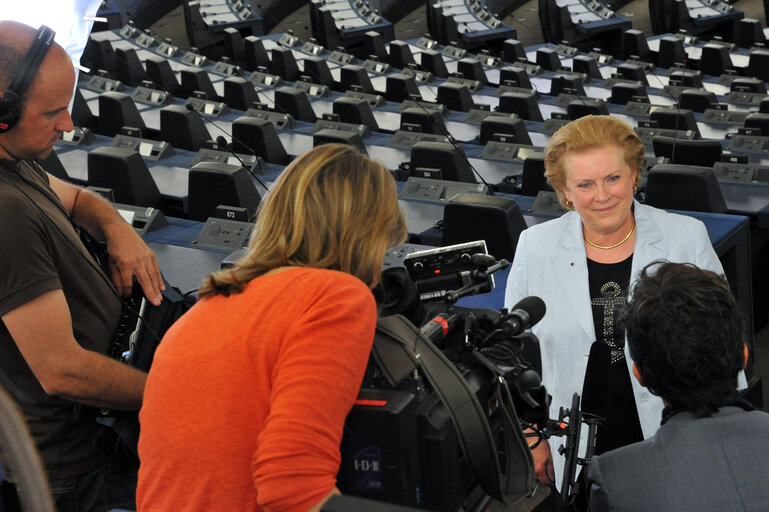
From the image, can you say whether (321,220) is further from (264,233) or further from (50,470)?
(50,470)

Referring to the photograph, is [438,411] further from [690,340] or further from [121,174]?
[121,174]

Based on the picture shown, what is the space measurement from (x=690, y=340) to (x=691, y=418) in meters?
0.11

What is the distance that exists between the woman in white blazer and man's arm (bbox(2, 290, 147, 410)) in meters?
0.85

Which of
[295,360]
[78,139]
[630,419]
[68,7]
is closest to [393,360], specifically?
[295,360]

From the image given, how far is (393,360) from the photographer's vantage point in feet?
3.85

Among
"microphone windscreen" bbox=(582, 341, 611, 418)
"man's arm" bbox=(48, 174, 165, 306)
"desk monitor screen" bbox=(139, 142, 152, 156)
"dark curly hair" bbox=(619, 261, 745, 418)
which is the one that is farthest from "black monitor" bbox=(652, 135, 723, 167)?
"dark curly hair" bbox=(619, 261, 745, 418)

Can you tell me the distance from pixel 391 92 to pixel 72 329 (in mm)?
7833

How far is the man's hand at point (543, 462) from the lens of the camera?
196 cm

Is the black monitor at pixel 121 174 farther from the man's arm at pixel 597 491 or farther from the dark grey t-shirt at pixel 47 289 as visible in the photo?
the man's arm at pixel 597 491

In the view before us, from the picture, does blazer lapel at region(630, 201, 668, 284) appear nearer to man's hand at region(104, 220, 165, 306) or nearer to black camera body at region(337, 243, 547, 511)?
black camera body at region(337, 243, 547, 511)

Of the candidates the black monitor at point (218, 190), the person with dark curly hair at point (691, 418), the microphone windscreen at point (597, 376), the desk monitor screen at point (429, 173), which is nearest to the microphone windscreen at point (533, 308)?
the person with dark curly hair at point (691, 418)

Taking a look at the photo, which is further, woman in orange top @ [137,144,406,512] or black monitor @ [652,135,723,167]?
black monitor @ [652,135,723,167]

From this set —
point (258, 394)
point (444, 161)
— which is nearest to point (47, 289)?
point (258, 394)

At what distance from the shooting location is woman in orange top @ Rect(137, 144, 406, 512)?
43.1 inches
